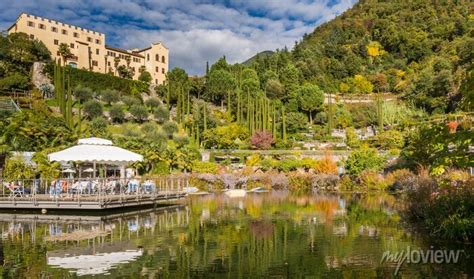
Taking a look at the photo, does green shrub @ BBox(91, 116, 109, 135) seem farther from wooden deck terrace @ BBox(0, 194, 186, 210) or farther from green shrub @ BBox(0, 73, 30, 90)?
wooden deck terrace @ BBox(0, 194, 186, 210)

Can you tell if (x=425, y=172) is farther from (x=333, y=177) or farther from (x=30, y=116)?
(x=30, y=116)

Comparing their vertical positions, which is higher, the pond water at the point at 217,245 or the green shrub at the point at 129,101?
the green shrub at the point at 129,101

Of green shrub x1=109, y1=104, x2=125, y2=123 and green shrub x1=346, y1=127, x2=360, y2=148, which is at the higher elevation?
green shrub x1=109, y1=104, x2=125, y2=123

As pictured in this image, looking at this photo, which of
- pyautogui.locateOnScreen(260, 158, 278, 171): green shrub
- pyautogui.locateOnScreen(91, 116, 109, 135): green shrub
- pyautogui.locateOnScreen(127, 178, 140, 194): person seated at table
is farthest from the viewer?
pyautogui.locateOnScreen(91, 116, 109, 135): green shrub

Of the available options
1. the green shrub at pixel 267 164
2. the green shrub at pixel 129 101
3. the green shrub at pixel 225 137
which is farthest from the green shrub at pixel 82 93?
the green shrub at pixel 267 164

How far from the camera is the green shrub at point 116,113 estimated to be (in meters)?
45.6

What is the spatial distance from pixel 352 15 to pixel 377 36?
2035 centimetres

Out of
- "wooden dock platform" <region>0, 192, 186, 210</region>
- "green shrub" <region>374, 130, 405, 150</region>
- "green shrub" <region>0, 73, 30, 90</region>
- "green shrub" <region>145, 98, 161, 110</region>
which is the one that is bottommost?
"wooden dock platform" <region>0, 192, 186, 210</region>

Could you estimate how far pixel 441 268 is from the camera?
8680mm

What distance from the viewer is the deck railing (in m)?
18.7

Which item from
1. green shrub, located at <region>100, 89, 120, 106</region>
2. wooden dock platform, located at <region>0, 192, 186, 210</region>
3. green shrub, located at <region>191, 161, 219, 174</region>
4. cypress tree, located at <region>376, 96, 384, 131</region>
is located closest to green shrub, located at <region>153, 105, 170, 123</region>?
green shrub, located at <region>100, 89, 120, 106</region>

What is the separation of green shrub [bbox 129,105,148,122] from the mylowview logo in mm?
39547

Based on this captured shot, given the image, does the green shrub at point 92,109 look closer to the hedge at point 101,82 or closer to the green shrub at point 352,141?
the hedge at point 101,82

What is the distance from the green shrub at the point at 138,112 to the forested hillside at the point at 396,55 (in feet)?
67.1
